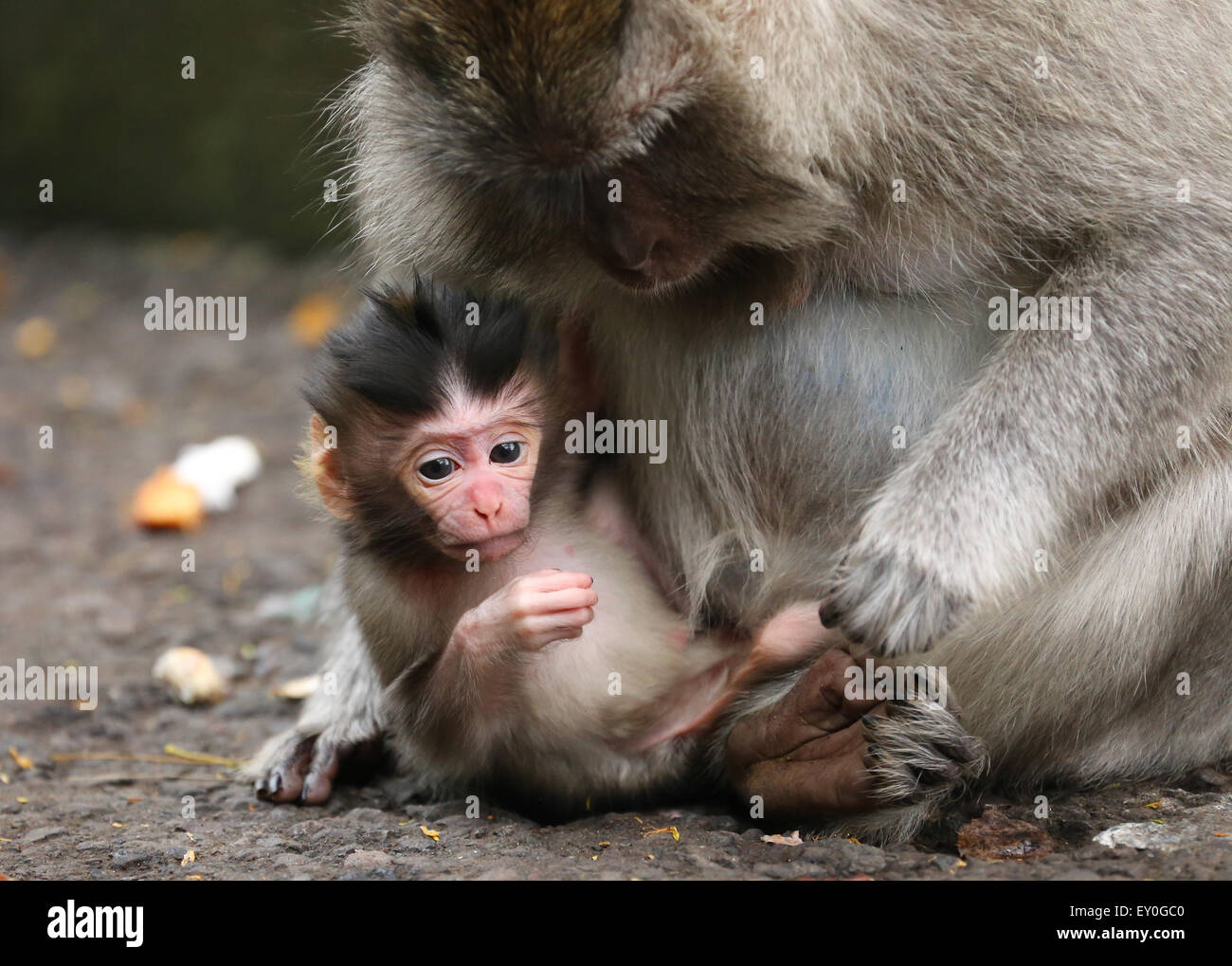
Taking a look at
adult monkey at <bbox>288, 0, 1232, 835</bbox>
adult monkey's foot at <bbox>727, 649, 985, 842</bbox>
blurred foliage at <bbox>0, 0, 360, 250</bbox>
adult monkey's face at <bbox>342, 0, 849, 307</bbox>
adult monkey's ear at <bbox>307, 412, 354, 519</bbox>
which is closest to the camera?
adult monkey's face at <bbox>342, 0, 849, 307</bbox>

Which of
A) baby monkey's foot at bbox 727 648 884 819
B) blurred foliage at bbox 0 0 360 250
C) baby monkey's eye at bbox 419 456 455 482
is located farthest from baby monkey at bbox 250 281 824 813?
blurred foliage at bbox 0 0 360 250

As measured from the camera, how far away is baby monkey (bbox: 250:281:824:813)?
384 cm

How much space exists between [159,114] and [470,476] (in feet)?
27.3

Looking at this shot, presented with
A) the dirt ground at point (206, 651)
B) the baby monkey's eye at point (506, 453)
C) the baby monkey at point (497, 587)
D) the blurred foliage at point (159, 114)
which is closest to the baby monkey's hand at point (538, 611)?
the baby monkey at point (497, 587)

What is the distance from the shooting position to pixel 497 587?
13.3 ft

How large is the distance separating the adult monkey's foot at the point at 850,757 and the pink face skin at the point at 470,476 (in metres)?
0.85

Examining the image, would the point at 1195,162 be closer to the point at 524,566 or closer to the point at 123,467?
the point at 524,566

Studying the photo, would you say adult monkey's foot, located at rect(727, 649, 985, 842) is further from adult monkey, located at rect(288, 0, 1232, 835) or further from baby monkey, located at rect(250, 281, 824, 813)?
baby monkey, located at rect(250, 281, 824, 813)

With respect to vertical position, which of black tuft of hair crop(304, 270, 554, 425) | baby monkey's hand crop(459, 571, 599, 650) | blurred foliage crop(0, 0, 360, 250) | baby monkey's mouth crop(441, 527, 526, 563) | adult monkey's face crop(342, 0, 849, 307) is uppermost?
blurred foliage crop(0, 0, 360, 250)

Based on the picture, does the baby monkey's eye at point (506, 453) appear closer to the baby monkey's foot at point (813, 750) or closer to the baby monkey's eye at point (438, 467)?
the baby monkey's eye at point (438, 467)

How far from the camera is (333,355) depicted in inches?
159

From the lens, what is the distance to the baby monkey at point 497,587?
3.84 m

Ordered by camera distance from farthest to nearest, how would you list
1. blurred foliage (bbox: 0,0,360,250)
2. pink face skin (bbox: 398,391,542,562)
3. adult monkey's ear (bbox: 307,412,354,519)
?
1. blurred foliage (bbox: 0,0,360,250)
2. adult monkey's ear (bbox: 307,412,354,519)
3. pink face skin (bbox: 398,391,542,562)

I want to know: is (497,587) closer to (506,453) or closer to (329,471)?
(506,453)
